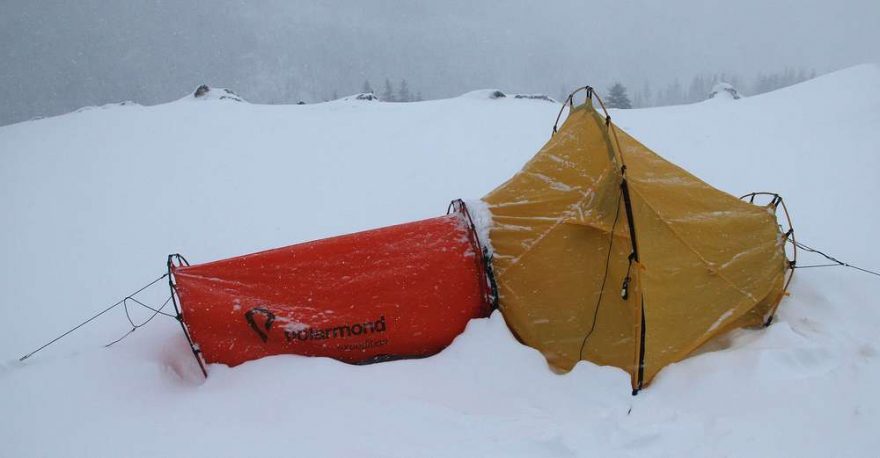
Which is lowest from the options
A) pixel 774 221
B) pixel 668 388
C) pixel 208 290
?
pixel 668 388

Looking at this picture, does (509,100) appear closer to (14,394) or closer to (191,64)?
(14,394)

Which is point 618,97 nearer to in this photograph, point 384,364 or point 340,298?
point 340,298

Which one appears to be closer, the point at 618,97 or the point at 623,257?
the point at 623,257

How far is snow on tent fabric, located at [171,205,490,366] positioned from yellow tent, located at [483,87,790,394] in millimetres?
481

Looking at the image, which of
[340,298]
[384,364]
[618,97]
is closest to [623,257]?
[384,364]

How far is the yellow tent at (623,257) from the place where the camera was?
3.26m

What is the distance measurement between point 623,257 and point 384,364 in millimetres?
1966

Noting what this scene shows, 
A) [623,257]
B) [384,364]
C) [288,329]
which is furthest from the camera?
[288,329]

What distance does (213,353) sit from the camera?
3.69m

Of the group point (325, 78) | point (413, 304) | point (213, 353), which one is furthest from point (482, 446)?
point (325, 78)

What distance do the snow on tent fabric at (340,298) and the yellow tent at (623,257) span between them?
0.48 meters

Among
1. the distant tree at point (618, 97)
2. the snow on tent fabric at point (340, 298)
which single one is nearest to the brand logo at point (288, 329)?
the snow on tent fabric at point (340, 298)

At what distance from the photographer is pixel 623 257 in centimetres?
331

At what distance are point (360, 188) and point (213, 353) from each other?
20.9 ft
